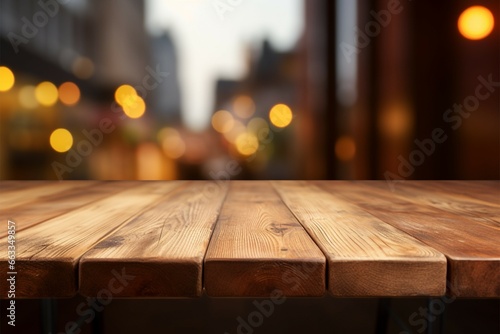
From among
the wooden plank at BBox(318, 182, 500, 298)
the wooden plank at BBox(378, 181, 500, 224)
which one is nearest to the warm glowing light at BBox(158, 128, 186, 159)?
the wooden plank at BBox(378, 181, 500, 224)

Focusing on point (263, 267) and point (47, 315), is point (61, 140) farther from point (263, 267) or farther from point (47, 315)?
point (263, 267)

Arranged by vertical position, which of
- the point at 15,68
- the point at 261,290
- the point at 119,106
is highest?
the point at 15,68

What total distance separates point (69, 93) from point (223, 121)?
0.64 m

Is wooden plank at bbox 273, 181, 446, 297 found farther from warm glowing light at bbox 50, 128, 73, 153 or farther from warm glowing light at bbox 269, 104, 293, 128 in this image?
warm glowing light at bbox 50, 128, 73, 153

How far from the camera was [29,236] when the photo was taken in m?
0.70

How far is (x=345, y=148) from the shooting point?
2035mm

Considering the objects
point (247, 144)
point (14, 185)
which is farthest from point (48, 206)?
point (247, 144)

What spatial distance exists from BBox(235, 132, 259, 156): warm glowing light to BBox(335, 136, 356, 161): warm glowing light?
1.11ft

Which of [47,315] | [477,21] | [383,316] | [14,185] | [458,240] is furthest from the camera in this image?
[477,21]

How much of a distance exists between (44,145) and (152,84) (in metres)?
0.51

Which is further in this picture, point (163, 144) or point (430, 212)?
point (163, 144)

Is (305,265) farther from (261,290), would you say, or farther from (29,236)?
(29,236)

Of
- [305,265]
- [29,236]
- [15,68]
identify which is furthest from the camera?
[15,68]

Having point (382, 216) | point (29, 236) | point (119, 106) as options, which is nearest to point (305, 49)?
point (119, 106)
